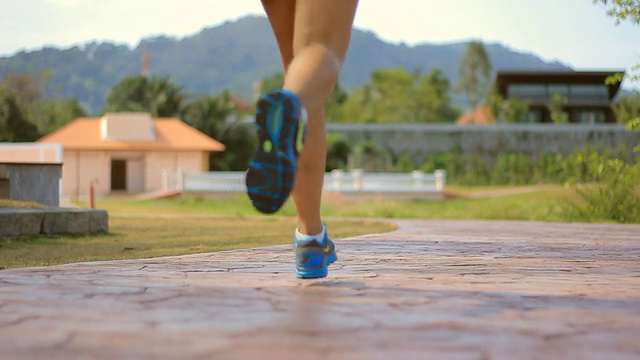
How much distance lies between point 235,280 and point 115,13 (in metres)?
128

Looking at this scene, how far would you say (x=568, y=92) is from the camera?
144ft

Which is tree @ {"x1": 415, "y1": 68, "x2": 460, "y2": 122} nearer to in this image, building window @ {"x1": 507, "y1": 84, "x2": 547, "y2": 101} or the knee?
building window @ {"x1": 507, "y1": 84, "x2": 547, "y2": 101}

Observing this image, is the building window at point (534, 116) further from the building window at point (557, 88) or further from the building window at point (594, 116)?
the building window at point (594, 116)

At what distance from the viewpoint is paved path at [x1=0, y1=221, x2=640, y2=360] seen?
1516 millimetres

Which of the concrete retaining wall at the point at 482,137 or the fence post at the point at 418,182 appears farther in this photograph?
the concrete retaining wall at the point at 482,137

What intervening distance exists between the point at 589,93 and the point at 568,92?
3.79ft

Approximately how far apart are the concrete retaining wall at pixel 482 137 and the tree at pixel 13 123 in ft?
38.6

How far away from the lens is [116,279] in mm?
2609

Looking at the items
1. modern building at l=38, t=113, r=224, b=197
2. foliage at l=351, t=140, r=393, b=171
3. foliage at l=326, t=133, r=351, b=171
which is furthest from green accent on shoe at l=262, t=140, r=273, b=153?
foliage at l=351, t=140, r=393, b=171

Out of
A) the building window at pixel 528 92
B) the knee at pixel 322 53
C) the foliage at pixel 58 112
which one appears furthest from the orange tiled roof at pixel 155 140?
the knee at pixel 322 53

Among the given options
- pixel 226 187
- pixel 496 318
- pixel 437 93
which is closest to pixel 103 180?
pixel 226 187

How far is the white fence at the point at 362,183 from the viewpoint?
23.4 m

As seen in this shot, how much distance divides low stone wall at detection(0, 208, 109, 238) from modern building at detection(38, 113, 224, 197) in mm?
21268

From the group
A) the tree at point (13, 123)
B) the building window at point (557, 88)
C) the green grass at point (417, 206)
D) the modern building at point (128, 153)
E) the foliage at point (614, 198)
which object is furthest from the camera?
the building window at point (557, 88)
